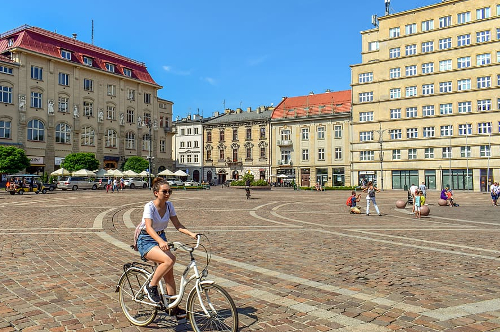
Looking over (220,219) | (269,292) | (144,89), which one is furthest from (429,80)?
(269,292)

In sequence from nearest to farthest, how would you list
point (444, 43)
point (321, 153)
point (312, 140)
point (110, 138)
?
point (444, 43) → point (110, 138) → point (321, 153) → point (312, 140)

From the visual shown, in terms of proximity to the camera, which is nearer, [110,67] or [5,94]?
[5,94]

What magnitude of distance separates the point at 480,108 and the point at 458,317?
179 feet

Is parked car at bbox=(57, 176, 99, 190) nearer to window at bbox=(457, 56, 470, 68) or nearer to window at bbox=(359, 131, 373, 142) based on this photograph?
window at bbox=(359, 131, 373, 142)

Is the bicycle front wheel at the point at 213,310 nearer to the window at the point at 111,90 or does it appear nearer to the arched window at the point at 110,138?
the arched window at the point at 110,138

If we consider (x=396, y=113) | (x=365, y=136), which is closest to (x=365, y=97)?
(x=396, y=113)

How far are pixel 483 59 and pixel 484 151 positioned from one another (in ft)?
37.4

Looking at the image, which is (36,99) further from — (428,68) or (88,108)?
(428,68)

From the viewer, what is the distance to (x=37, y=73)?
53.1 metres

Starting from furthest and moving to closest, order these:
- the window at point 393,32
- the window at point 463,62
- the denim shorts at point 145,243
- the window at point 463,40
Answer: the window at point 393,32 → the window at point 463,40 → the window at point 463,62 → the denim shorts at point 145,243

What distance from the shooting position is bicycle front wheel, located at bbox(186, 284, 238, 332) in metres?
4.15

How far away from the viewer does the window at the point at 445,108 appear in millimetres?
54188

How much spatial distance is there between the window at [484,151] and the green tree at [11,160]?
52987 millimetres

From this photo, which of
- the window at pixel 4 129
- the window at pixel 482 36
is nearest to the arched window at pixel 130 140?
the window at pixel 4 129
